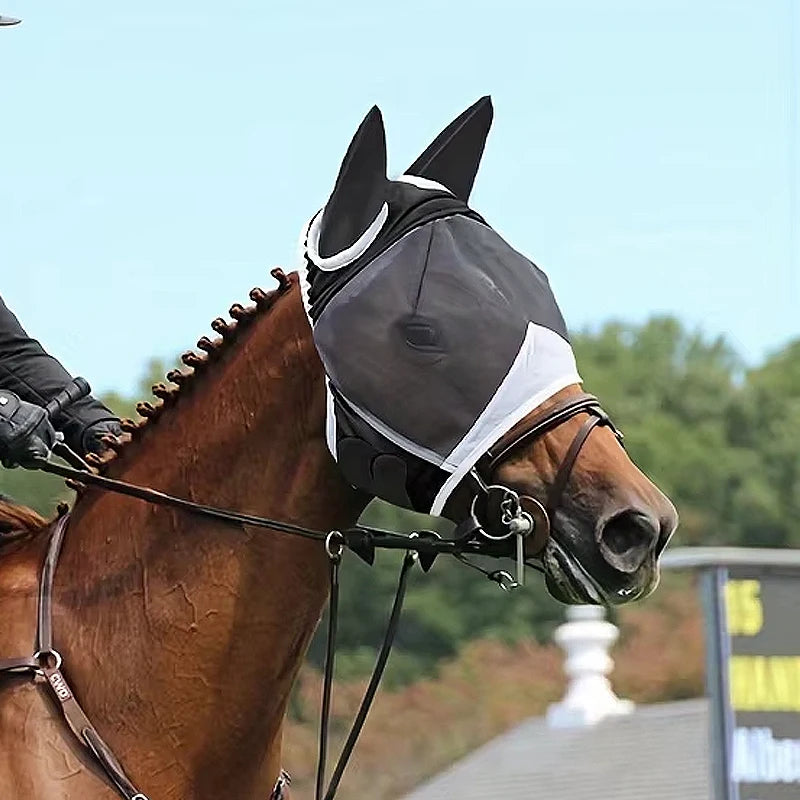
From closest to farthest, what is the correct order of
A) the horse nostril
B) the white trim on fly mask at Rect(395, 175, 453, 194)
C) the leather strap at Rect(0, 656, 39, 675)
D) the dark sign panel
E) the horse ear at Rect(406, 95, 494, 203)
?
the horse nostril, the leather strap at Rect(0, 656, 39, 675), the white trim on fly mask at Rect(395, 175, 453, 194), the horse ear at Rect(406, 95, 494, 203), the dark sign panel

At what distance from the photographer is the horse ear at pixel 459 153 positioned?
4.75m

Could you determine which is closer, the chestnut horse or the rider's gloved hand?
the chestnut horse

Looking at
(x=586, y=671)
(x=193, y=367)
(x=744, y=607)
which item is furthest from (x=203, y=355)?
(x=586, y=671)

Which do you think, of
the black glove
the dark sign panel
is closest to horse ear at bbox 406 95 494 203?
the black glove

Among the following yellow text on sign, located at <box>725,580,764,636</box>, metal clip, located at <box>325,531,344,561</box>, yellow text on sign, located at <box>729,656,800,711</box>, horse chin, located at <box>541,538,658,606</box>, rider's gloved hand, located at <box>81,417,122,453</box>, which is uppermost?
yellow text on sign, located at <box>725,580,764,636</box>

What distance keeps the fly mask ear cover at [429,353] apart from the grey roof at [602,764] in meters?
19.1

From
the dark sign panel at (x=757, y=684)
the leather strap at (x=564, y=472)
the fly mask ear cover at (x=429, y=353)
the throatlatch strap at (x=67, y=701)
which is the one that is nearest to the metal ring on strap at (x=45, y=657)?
the throatlatch strap at (x=67, y=701)

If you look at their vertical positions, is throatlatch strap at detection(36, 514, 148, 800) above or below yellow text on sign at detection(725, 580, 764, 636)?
below

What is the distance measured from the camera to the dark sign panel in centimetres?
1152

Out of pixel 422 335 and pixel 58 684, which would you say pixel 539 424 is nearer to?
pixel 422 335

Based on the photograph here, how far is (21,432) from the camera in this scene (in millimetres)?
4645

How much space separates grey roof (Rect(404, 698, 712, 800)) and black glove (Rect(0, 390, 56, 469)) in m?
19.0

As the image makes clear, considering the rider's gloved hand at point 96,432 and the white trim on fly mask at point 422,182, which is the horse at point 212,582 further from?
the rider's gloved hand at point 96,432

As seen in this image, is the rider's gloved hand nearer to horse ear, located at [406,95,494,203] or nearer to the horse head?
the horse head
